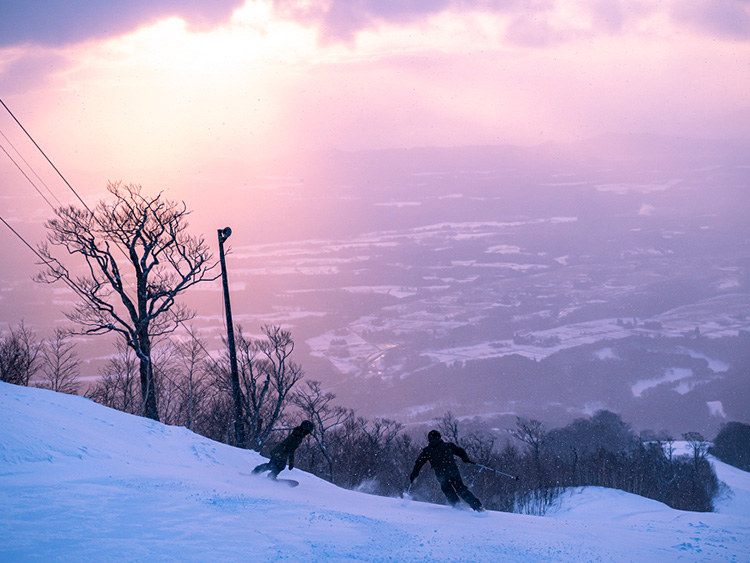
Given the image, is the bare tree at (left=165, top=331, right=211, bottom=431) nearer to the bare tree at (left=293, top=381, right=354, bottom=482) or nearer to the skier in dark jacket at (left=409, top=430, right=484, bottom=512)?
the bare tree at (left=293, top=381, right=354, bottom=482)

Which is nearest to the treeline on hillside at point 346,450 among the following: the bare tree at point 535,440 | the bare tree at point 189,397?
the bare tree at point 189,397

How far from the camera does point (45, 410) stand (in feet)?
41.2

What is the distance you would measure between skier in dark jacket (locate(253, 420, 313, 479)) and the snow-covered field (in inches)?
13.2

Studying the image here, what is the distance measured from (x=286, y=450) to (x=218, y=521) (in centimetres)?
417

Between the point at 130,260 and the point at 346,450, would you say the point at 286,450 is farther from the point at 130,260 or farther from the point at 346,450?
the point at 346,450

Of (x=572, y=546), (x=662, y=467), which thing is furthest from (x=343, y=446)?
(x=572, y=546)

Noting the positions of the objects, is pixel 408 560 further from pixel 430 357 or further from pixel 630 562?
pixel 430 357

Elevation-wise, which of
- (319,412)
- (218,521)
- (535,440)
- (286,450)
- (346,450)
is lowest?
(218,521)

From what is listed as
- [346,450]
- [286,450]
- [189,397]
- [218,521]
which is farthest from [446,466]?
[189,397]

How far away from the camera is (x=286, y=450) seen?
1170cm

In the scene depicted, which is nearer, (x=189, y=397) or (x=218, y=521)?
(x=218, y=521)

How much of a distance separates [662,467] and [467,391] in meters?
84.8

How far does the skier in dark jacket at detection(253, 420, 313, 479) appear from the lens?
1152 cm

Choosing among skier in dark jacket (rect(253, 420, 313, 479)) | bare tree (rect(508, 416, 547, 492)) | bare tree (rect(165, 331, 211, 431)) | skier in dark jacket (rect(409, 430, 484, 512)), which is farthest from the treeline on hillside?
skier in dark jacket (rect(253, 420, 313, 479))
